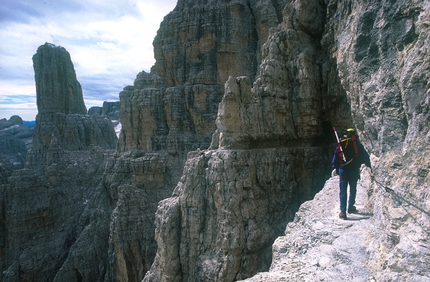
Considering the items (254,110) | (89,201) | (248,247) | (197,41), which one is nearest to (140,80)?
(197,41)

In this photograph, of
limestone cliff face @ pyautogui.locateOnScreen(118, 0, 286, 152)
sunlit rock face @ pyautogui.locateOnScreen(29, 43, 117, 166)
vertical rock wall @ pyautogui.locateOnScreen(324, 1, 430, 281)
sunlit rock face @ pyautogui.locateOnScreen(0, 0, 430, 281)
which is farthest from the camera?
sunlit rock face @ pyautogui.locateOnScreen(29, 43, 117, 166)

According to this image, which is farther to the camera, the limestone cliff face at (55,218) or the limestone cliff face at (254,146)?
the limestone cliff face at (55,218)

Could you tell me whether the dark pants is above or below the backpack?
below

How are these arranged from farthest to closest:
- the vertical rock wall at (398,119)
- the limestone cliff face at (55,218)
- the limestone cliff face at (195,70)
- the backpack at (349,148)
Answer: the limestone cliff face at (195,70), the limestone cliff face at (55,218), the backpack at (349,148), the vertical rock wall at (398,119)

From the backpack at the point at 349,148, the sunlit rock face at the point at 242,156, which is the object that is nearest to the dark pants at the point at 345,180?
the backpack at the point at 349,148

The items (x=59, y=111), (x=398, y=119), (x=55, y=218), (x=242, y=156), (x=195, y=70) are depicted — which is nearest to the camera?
(x=398, y=119)

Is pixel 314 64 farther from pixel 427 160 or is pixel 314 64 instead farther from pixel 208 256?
pixel 427 160

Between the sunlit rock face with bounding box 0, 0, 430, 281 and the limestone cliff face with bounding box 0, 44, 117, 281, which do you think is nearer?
the sunlit rock face with bounding box 0, 0, 430, 281

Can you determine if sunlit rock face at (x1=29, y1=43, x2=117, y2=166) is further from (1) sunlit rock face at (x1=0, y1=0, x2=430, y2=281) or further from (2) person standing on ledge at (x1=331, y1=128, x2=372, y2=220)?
(2) person standing on ledge at (x1=331, y1=128, x2=372, y2=220)

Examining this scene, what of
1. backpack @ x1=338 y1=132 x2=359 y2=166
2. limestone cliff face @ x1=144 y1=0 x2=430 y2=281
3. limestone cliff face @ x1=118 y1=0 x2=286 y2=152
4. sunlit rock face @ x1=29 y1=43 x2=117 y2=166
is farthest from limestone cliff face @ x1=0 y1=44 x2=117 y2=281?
backpack @ x1=338 y1=132 x2=359 y2=166

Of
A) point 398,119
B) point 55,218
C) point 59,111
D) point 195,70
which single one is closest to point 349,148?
point 398,119

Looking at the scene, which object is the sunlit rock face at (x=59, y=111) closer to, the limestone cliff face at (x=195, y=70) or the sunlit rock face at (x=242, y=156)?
the sunlit rock face at (x=242, y=156)

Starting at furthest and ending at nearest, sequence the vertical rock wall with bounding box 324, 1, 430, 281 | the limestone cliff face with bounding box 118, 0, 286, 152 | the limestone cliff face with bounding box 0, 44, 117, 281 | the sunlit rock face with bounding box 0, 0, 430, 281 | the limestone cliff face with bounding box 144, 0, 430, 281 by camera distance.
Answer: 1. the limestone cliff face with bounding box 118, 0, 286, 152
2. the limestone cliff face with bounding box 0, 44, 117, 281
3. the limestone cliff face with bounding box 144, 0, 430, 281
4. the sunlit rock face with bounding box 0, 0, 430, 281
5. the vertical rock wall with bounding box 324, 1, 430, 281

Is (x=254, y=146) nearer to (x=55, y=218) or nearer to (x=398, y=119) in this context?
(x=398, y=119)
